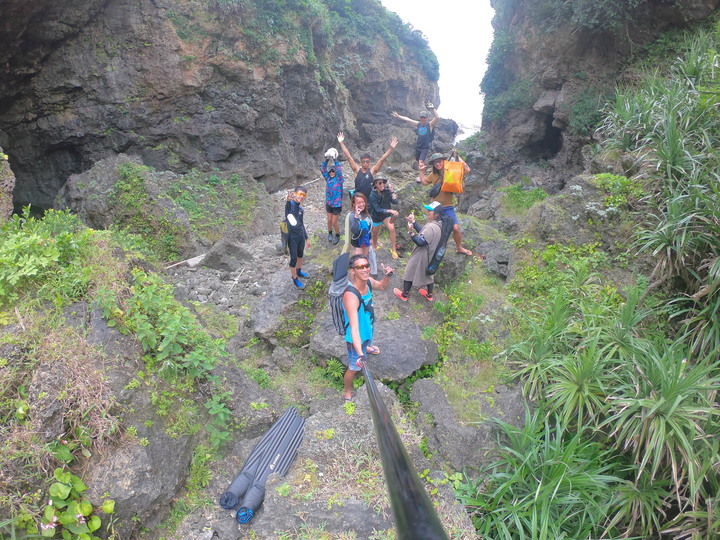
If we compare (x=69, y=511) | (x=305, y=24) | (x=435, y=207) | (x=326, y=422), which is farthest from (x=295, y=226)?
(x=305, y=24)

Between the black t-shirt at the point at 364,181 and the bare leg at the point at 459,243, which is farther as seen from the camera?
the black t-shirt at the point at 364,181

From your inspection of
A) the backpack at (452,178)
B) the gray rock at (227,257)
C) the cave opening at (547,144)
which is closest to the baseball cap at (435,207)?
the backpack at (452,178)

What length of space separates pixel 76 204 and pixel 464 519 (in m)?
10.3

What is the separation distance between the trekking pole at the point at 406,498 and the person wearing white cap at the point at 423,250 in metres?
4.09

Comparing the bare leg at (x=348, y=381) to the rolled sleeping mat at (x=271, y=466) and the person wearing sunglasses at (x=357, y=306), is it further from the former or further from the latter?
the rolled sleeping mat at (x=271, y=466)

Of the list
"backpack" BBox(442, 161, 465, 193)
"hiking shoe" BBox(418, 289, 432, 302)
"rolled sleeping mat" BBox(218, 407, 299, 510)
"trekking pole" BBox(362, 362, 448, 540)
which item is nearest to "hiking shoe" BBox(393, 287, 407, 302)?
"hiking shoe" BBox(418, 289, 432, 302)

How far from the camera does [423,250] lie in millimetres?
5777

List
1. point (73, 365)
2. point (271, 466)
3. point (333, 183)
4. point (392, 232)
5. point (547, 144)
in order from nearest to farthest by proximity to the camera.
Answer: point (73, 365)
point (271, 466)
point (392, 232)
point (333, 183)
point (547, 144)

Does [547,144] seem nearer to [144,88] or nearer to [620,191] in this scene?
[620,191]

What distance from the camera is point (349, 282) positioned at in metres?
4.14

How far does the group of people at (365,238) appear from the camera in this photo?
13.5 ft

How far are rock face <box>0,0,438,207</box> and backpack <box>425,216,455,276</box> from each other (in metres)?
8.83

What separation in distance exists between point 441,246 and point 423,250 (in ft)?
0.86

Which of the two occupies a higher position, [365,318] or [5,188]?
[5,188]
